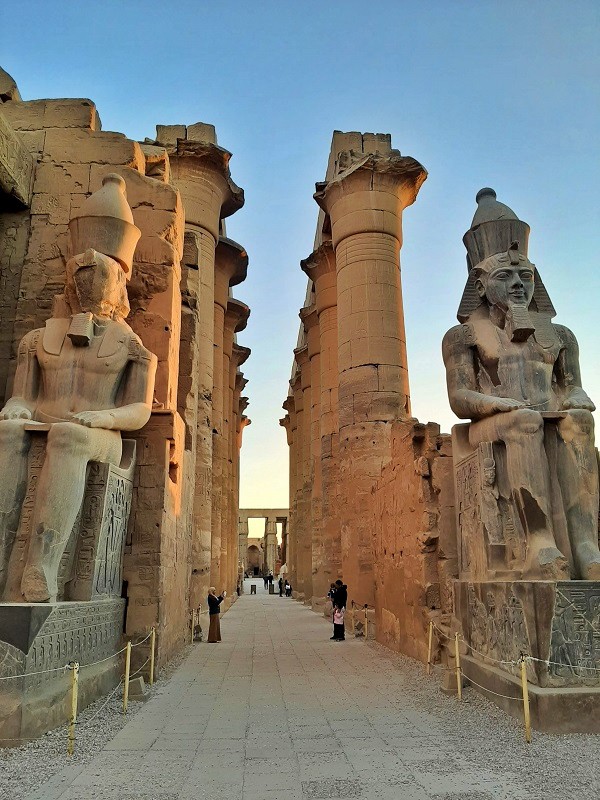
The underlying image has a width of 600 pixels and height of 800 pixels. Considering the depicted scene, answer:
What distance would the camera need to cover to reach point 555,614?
3863 mm

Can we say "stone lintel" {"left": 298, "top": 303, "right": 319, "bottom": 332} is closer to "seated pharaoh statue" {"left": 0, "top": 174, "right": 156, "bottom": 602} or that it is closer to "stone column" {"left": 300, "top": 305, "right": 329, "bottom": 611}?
"stone column" {"left": 300, "top": 305, "right": 329, "bottom": 611}

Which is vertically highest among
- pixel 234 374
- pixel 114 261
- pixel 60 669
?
pixel 234 374

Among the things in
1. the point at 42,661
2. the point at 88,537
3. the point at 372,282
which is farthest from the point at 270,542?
the point at 42,661

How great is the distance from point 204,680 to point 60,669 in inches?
87.5

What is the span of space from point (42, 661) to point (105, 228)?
3530 millimetres

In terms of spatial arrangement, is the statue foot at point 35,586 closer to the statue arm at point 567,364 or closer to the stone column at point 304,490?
the statue arm at point 567,364

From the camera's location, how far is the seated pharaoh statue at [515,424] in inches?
171

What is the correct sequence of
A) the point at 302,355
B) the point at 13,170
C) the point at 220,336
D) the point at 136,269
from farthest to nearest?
the point at 302,355, the point at 220,336, the point at 136,269, the point at 13,170

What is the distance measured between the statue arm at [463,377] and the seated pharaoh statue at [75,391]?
246 centimetres

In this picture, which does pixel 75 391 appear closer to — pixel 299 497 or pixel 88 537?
pixel 88 537

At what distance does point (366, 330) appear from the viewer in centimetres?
1181

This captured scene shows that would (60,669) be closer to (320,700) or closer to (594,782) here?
(320,700)

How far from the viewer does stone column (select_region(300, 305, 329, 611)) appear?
15742 mm

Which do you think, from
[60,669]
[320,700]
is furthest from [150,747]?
[320,700]
